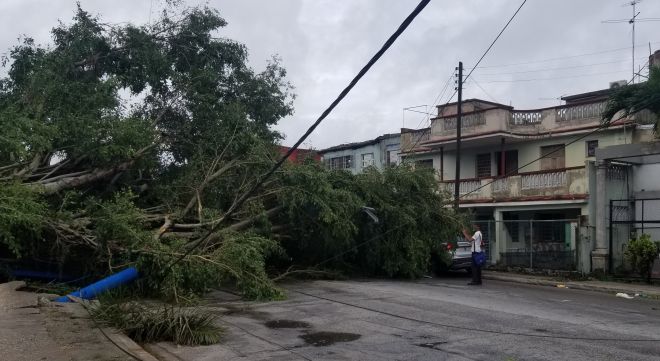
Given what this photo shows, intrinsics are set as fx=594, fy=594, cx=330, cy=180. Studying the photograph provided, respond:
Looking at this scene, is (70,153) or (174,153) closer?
(70,153)

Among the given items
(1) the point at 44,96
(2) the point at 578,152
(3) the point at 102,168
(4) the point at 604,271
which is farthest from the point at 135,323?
(2) the point at 578,152

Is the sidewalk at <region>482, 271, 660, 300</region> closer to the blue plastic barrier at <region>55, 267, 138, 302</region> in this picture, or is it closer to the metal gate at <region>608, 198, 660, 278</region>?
the metal gate at <region>608, 198, 660, 278</region>

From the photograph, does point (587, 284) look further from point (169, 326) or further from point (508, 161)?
point (169, 326)

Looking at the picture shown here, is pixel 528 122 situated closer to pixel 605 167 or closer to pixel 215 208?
pixel 605 167

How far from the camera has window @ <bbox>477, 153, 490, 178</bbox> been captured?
29.0 meters

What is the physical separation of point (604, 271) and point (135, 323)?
15266 mm

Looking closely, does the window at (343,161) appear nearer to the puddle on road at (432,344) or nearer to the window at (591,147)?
the window at (591,147)

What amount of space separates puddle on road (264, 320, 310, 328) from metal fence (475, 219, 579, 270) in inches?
507

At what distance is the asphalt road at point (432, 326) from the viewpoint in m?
7.66

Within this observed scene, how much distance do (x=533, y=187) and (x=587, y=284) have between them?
23.6ft

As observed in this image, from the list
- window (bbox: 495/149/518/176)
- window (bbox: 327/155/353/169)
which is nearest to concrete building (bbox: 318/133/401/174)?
window (bbox: 327/155/353/169)

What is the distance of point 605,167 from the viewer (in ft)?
64.3

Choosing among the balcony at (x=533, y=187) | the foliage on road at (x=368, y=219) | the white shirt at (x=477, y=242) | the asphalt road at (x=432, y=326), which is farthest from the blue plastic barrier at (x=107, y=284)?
the balcony at (x=533, y=187)

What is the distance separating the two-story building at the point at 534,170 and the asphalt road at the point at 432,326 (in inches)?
277
